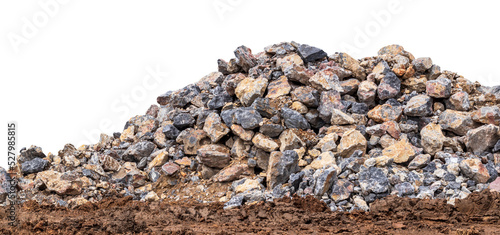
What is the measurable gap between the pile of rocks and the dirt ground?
0.65m

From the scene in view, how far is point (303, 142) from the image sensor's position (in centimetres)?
1001

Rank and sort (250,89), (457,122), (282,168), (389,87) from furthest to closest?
(250,89), (389,87), (457,122), (282,168)

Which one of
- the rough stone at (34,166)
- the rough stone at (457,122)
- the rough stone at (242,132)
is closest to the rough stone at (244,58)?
the rough stone at (242,132)

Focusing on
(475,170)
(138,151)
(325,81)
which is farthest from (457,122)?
(138,151)

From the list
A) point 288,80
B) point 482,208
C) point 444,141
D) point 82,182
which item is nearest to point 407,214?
point 482,208

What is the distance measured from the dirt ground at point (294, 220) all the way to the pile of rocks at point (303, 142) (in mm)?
652

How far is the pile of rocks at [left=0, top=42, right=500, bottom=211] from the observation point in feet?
27.9

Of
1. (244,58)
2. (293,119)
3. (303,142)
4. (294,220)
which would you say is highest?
Answer: (244,58)

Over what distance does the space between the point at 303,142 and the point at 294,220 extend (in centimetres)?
359

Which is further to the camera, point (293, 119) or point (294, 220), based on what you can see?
point (293, 119)

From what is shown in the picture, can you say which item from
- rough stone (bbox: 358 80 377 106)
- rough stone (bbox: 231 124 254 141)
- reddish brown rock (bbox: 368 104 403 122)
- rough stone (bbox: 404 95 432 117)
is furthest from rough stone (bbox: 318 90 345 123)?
rough stone (bbox: 231 124 254 141)

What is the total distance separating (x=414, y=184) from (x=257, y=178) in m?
3.73

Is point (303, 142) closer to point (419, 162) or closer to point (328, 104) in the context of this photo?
point (328, 104)

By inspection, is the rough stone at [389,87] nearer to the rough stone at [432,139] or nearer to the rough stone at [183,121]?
the rough stone at [432,139]
